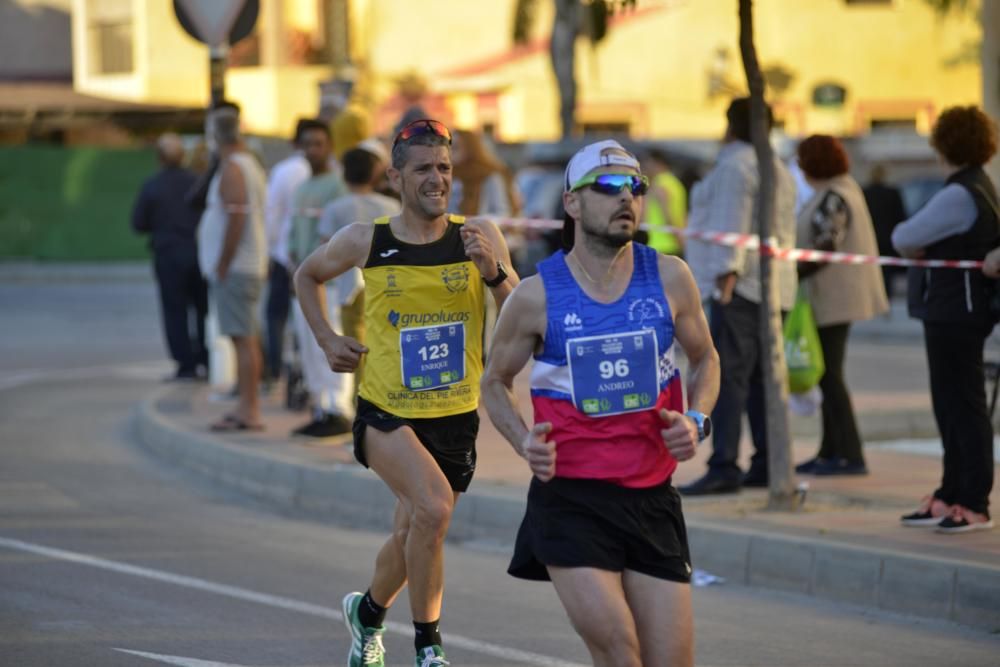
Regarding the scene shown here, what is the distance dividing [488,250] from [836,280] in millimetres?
4638

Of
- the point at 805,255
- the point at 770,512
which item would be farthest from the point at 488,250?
the point at 805,255

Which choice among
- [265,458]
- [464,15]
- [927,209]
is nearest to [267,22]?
[464,15]

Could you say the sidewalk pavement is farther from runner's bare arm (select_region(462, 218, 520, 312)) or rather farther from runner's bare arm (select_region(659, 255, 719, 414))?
runner's bare arm (select_region(659, 255, 719, 414))

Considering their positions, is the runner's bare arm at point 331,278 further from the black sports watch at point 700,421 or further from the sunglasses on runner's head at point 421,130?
the black sports watch at point 700,421

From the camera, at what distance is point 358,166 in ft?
37.0

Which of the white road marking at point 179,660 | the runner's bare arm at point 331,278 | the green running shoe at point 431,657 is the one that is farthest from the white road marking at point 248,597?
the runner's bare arm at point 331,278

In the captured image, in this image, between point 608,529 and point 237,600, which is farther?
point 237,600

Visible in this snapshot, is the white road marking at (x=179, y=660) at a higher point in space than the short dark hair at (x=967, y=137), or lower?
lower

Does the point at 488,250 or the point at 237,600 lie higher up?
the point at 488,250

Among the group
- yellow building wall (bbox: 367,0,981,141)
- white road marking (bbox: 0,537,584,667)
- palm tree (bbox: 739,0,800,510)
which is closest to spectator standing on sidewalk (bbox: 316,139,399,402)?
white road marking (bbox: 0,537,584,667)

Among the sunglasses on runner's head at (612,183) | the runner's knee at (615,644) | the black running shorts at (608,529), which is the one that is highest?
the sunglasses on runner's head at (612,183)

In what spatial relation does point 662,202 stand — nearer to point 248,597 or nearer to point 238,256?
point 238,256

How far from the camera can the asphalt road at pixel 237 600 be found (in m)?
7.34

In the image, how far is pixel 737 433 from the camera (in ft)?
33.4
